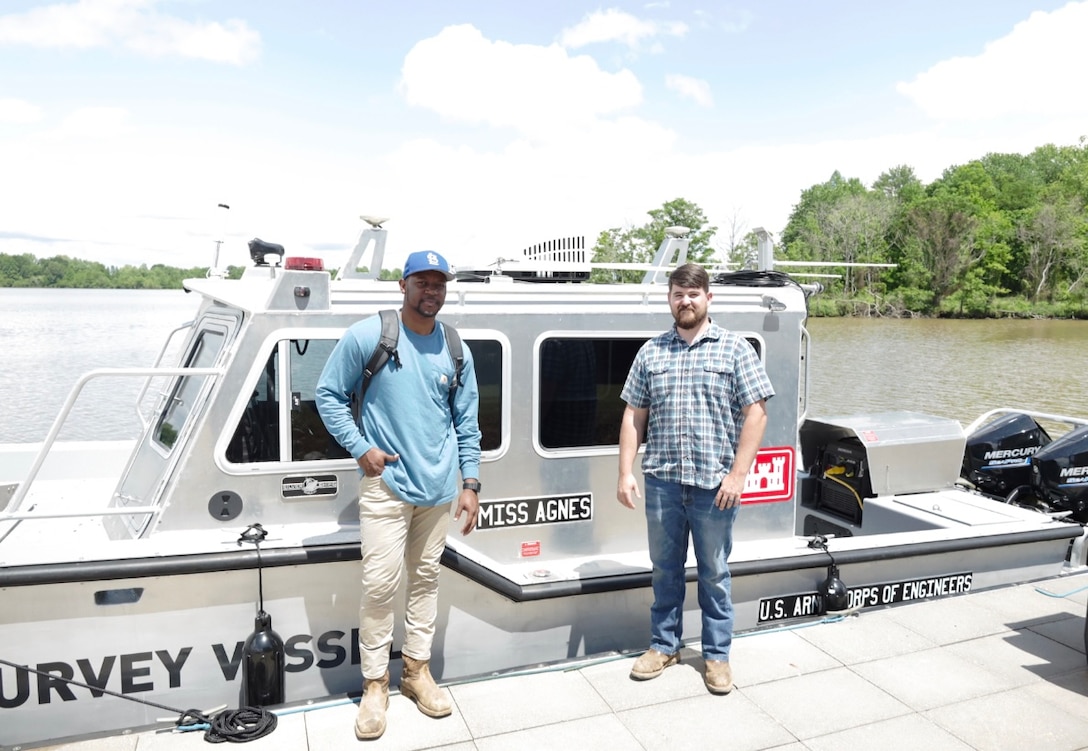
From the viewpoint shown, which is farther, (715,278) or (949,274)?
(949,274)

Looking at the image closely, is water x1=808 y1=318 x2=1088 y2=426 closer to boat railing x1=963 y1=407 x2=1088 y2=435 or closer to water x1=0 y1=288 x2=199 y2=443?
boat railing x1=963 y1=407 x2=1088 y2=435

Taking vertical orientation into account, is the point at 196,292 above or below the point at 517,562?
above

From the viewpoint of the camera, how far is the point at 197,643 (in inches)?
142

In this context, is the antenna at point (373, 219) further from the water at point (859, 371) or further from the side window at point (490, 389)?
the water at point (859, 371)

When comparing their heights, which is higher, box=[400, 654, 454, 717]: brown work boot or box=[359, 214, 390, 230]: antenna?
box=[359, 214, 390, 230]: antenna

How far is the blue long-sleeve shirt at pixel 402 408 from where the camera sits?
319cm

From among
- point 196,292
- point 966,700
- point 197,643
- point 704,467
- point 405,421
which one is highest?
point 196,292

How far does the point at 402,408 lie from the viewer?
3.26 m

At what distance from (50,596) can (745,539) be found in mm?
3521

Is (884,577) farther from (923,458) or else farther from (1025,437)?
(1025,437)

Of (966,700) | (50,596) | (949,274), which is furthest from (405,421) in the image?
(949,274)

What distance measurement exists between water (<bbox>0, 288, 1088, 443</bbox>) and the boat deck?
4.93m

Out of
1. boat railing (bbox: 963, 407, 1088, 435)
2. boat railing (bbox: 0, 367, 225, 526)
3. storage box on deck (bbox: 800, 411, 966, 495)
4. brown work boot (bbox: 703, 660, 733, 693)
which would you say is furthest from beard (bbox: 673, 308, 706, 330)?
boat railing (bbox: 963, 407, 1088, 435)

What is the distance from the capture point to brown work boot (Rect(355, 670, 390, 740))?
3305mm
